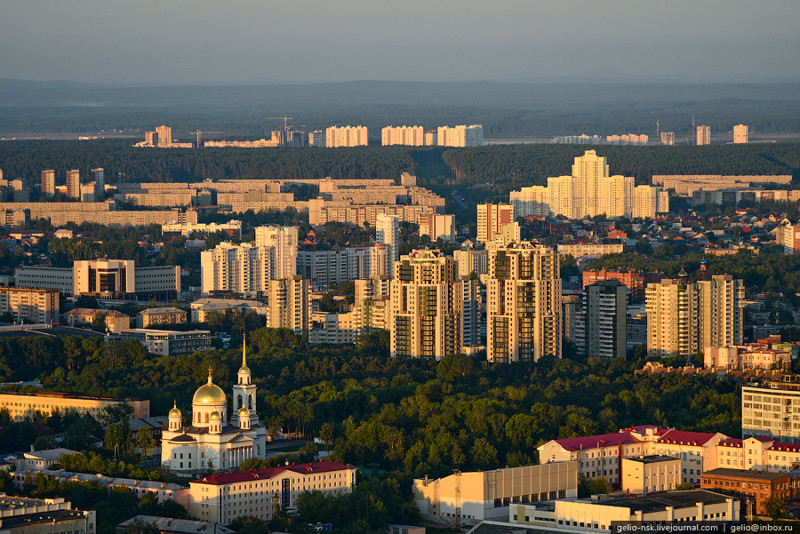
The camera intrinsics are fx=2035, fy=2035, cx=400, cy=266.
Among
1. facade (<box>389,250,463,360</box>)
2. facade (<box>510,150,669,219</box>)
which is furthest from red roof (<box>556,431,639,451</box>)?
facade (<box>510,150,669,219</box>)

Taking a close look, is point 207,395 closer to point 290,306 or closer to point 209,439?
point 209,439

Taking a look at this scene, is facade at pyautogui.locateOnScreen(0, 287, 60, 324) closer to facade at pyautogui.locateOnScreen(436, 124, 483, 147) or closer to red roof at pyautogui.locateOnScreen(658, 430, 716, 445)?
red roof at pyautogui.locateOnScreen(658, 430, 716, 445)

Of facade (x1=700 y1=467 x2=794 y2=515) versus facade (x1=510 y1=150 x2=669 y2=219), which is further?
facade (x1=510 y1=150 x2=669 y2=219)

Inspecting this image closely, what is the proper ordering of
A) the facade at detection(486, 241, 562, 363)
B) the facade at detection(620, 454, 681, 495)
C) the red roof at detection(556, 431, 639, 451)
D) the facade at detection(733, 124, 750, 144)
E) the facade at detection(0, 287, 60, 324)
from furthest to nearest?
the facade at detection(733, 124, 750, 144), the facade at detection(0, 287, 60, 324), the facade at detection(486, 241, 562, 363), the red roof at detection(556, 431, 639, 451), the facade at detection(620, 454, 681, 495)

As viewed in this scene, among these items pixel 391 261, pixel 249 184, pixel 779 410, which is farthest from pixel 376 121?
pixel 779 410

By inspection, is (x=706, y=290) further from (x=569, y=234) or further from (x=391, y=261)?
(x=569, y=234)

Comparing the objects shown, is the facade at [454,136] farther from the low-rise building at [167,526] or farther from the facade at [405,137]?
the low-rise building at [167,526]
